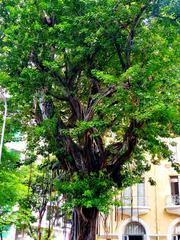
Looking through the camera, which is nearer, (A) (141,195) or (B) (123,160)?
(B) (123,160)

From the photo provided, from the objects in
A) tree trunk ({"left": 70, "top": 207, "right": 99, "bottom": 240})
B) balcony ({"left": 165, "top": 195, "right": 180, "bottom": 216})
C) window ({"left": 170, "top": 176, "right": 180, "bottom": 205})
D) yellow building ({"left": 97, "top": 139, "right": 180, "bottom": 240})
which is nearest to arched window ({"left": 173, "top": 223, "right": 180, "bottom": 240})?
yellow building ({"left": 97, "top": 139, "right": 180, "bottom": 240})

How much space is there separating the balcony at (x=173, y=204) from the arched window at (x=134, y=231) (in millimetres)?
1679

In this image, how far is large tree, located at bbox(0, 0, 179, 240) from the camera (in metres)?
6.82

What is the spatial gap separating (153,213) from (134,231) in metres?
1.34

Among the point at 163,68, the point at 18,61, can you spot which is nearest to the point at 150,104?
the point at 163,68

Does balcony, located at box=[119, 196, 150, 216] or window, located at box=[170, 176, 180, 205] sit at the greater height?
window, located at box=[170, 176, 180, 205]

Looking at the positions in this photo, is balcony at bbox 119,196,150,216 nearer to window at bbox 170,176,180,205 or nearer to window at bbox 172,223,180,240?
window at bbox 170,176,180,205

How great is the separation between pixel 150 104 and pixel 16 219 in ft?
12.6

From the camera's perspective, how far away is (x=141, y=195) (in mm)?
16125

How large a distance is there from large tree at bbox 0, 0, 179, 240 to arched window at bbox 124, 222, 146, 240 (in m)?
8.36

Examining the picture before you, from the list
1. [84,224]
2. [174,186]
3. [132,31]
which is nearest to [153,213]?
[174,186]

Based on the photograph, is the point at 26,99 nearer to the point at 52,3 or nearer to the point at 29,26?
the point at 29,26

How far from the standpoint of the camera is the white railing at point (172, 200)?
15.4 meters

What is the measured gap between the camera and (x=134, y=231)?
51.9 ft
